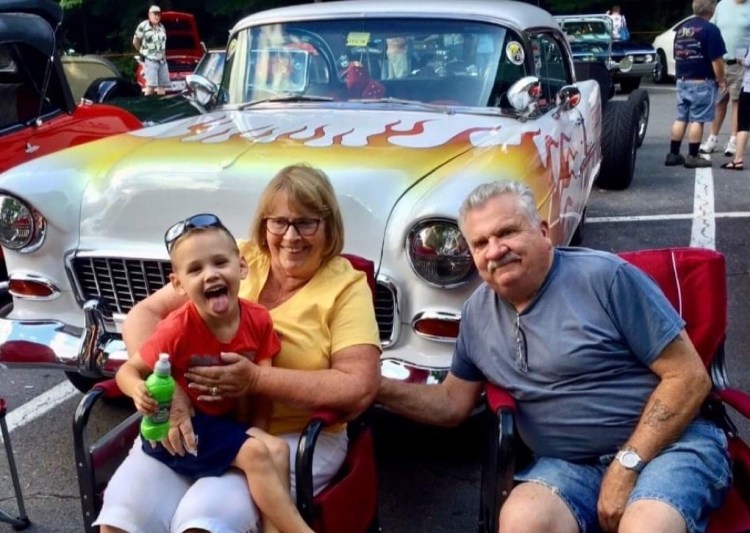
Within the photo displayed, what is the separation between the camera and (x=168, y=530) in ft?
7.78

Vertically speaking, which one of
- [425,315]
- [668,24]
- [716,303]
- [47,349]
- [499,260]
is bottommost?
[668,24]

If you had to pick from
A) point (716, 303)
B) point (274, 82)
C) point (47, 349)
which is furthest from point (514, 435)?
point (274, 82)

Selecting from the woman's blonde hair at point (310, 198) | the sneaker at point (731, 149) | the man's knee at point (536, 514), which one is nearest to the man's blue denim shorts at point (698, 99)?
the sneaker at point (731, 149)

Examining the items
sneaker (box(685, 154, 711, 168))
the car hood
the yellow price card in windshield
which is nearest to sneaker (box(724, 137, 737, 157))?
sneaker (box(685, 154, 711, 168))

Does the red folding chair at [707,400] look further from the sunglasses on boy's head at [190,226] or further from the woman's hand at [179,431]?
the sunglasses on boy's head at [190,226]

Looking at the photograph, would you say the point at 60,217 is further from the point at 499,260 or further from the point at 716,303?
the point at 716,303

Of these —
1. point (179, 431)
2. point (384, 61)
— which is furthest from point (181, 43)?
point (179, 431)

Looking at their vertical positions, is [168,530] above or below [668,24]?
above

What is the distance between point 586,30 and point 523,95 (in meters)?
12.5

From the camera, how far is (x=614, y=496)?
2.33 metres

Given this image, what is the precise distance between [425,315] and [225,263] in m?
0.99

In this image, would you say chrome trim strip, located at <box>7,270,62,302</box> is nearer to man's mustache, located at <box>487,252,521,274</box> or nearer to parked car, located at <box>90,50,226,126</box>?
man's mustache, located at <box>487,252,521,274</box>

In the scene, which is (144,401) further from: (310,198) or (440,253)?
(440,253)

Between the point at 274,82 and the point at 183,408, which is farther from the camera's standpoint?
the point at 274,82
